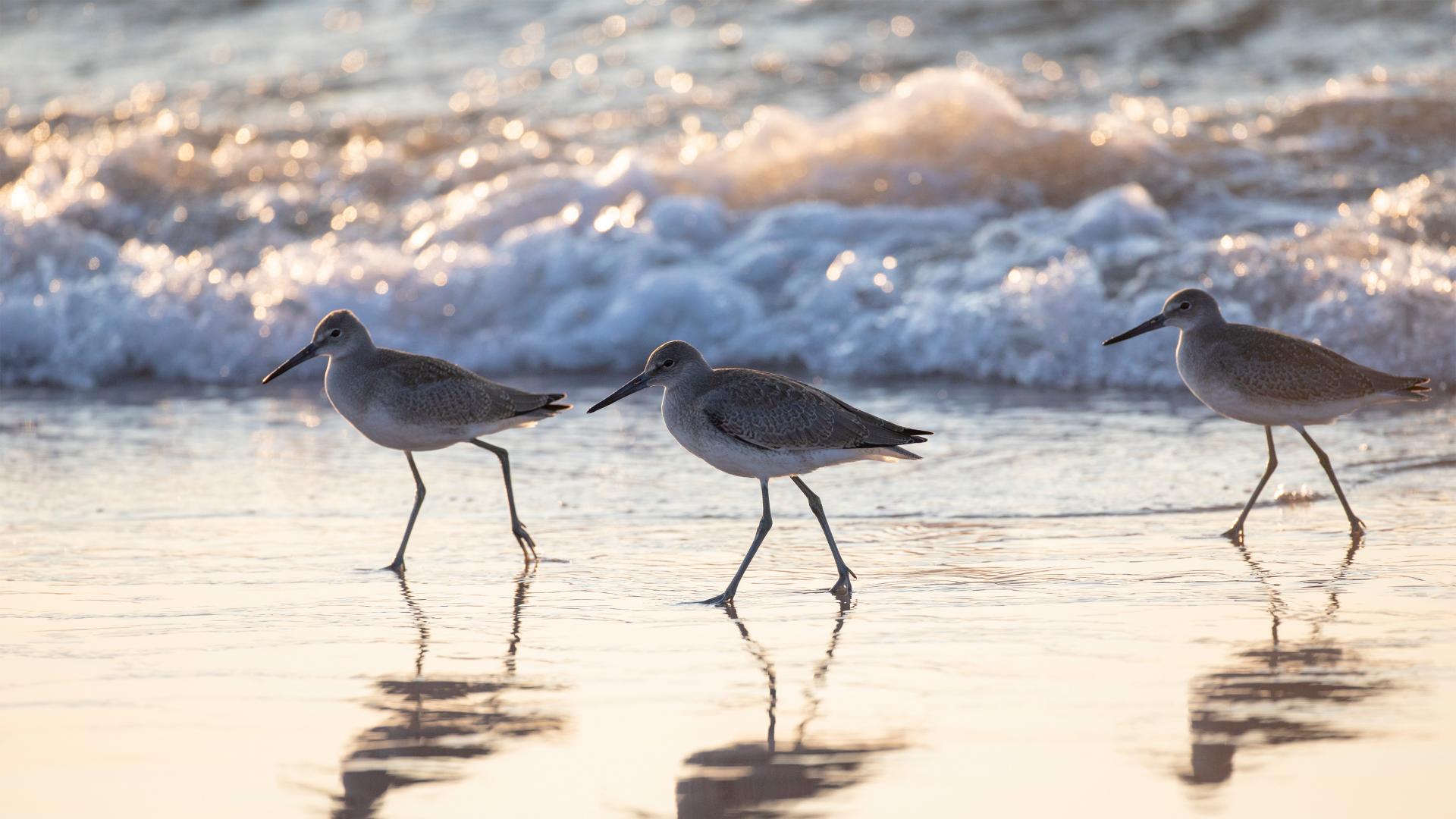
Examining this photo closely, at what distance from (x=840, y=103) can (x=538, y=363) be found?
555cm

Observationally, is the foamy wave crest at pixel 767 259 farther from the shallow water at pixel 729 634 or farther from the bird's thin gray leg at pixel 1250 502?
the bird's thin gray leg at pixel 1250 502

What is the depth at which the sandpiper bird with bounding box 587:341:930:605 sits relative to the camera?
5934 millimetres

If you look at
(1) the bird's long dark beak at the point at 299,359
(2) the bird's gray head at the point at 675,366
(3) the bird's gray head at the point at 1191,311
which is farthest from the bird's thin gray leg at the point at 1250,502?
(1) the bird's long dark beak at the point at 299,359

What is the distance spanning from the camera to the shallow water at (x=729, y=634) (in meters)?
4.00

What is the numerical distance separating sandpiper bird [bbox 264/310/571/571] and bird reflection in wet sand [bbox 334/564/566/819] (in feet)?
5.64

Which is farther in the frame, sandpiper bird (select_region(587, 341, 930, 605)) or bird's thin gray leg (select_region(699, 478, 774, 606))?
sandpiper bird (select_region(587, 341, 930, 605))

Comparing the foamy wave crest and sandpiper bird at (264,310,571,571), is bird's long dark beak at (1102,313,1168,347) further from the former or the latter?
the foamy wave crest

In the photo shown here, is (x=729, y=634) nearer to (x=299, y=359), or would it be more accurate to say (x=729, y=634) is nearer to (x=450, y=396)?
(x=450, y=396)

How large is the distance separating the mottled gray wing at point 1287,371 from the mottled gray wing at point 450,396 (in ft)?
Answer: 8.51

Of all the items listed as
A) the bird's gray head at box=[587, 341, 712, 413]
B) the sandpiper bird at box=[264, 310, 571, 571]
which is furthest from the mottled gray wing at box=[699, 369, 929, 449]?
the sandpiper bird at box=[264, 310, 571, 571]

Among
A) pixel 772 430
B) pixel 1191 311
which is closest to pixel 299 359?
pixel 772 430

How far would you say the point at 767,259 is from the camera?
11.8m

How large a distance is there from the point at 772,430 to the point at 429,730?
A: 1.91m

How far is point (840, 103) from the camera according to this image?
15.9 metres
